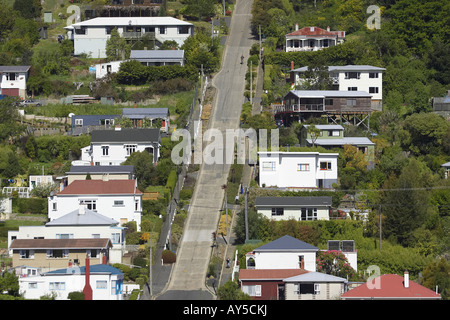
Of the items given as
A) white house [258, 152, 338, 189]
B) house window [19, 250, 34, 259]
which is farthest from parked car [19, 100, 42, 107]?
house window [19, 250, 34, 259]

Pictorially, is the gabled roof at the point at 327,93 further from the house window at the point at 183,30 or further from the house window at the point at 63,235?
the house window at the point at 63,235

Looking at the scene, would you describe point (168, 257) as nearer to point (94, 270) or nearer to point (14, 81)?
point (94, 270)

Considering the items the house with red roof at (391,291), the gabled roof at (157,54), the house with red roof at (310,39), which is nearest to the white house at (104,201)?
the house with red roof at (391,291)

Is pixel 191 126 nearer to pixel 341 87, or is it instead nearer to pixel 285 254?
pixel 341 87

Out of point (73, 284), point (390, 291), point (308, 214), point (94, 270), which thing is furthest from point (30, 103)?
point (390, 291)

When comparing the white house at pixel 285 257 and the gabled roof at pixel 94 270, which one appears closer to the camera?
the gabled roof at pixel 94 270
